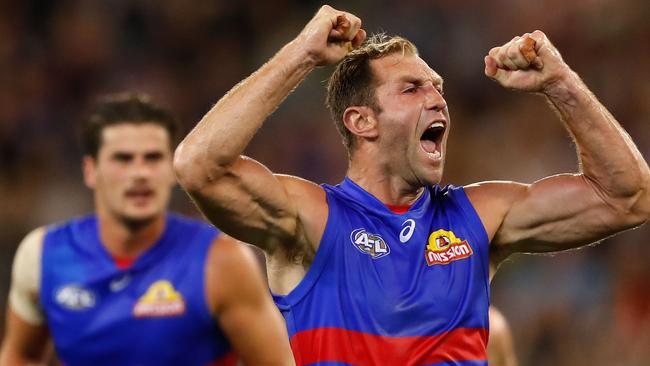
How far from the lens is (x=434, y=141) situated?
15.5 ft

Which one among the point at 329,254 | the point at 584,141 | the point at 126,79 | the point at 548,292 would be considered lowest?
the point at 548,292

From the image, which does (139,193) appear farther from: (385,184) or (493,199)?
(493,199)

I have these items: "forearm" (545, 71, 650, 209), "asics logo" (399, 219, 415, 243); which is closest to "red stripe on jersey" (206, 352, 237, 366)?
"asics logo" (399, 219, 415, 243)

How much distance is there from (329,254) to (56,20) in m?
8.67

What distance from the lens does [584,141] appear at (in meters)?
4.41

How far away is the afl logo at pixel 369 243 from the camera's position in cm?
441

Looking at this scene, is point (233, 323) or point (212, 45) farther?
point (212, 45)

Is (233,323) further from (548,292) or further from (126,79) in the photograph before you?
(126,79)

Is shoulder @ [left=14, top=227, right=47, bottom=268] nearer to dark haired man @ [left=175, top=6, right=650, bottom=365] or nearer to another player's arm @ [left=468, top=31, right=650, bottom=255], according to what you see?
dark haired man @ [left=175, top=6, right=650, bottom=365]

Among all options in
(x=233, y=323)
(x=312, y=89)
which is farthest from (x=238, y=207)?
(x=312, y=89)

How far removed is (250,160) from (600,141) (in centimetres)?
125

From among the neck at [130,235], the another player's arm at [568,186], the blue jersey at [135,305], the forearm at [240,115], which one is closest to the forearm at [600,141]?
the another player's arm at [568,186]

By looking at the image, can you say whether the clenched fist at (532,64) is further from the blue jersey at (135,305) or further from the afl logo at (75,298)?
the afl logo at (75,298)

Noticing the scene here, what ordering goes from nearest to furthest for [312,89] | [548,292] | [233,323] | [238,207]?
1. [238,207]
2. [233,323]
3. [548,292]
4. [312,89]
